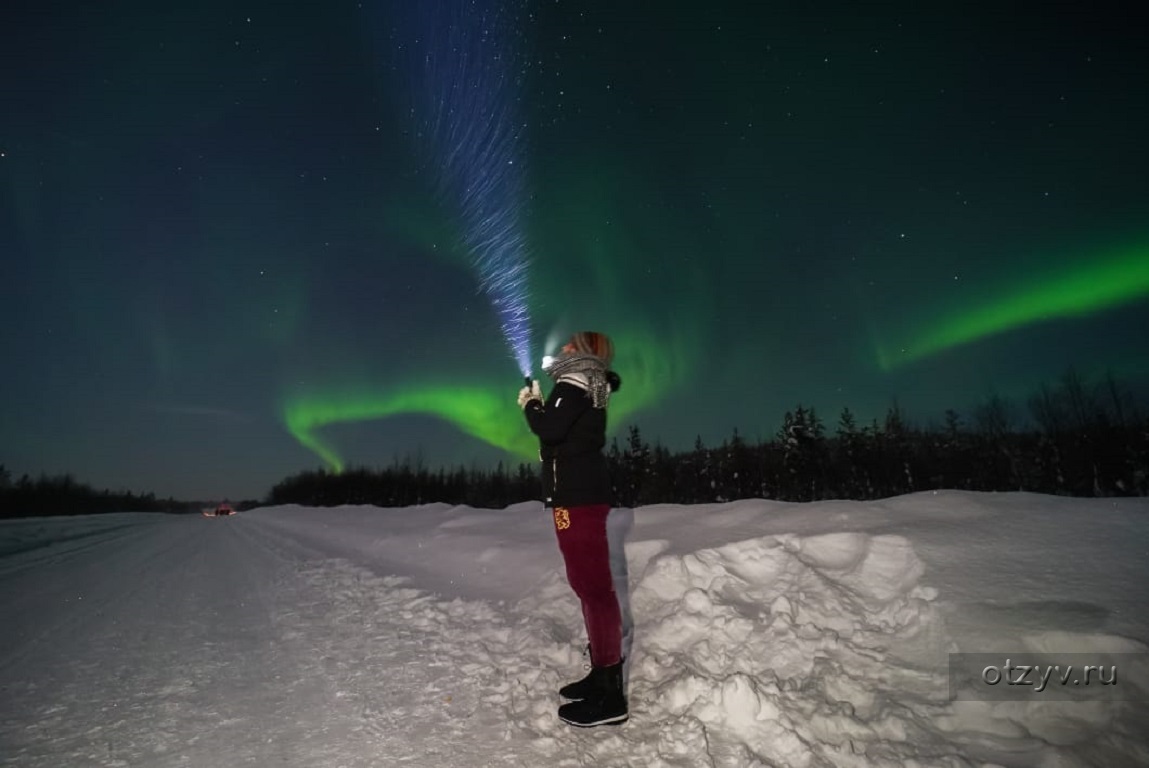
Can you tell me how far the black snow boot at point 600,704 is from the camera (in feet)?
9.43

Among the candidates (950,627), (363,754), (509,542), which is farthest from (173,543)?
(950,627)

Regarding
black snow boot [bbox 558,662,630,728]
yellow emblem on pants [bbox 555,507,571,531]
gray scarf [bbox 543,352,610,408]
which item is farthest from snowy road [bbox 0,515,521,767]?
gray scarf [bbox 543,352,610,408]

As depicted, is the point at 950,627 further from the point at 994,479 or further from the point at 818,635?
the point at 994,479

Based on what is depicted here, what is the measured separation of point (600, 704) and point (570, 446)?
1546 millimetres

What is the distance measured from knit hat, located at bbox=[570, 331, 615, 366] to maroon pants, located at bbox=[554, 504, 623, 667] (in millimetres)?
1033

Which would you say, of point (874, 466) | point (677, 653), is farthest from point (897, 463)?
point (677, 653)

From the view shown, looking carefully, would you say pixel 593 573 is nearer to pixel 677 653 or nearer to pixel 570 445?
pixel 570 445

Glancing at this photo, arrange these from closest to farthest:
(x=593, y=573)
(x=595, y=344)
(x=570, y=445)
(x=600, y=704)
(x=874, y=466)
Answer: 1. (x=600, y=704)
2. (x=593, y=573)
3. (x=570, y=445)
4. (x=595, y=344)
5. (x=874, y=466)

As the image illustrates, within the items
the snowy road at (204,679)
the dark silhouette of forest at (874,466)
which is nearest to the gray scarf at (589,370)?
the snowy road at (204,679)

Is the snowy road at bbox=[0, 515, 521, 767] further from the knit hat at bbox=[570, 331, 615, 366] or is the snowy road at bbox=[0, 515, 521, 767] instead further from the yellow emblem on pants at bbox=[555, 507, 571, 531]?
the knit hat at bbox=[570, 331, 615, 366]

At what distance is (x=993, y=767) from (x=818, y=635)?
132cm

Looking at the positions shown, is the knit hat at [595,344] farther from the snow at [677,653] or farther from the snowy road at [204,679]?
the snowy road at [204,679]

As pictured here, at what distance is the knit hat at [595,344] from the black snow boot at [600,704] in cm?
199

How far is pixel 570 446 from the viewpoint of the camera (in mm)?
3256
